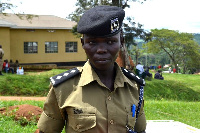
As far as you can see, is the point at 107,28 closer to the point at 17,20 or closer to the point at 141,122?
the point at 141,122

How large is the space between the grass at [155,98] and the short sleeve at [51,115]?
3308 mm

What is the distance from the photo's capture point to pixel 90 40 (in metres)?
1.88

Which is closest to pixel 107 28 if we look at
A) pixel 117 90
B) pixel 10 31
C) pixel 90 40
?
pixel 90 40

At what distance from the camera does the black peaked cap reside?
1840mm

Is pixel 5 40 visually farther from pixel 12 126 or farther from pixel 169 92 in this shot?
pixel 12 126

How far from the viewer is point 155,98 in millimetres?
14008

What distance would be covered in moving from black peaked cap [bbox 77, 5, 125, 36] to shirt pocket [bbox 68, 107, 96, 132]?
509mm

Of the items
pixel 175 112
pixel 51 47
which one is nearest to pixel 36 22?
pixel 51 47

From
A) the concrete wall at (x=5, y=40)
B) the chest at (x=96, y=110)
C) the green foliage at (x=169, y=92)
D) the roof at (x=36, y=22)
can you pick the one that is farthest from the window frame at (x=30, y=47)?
the chest at (x=96, y=110)

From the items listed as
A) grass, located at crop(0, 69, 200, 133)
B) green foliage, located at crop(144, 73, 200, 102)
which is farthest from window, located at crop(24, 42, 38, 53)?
green foliage, located at crop(144, 73, 200, 102)

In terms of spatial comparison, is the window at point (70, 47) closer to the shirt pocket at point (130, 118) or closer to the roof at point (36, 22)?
the roof at point (36, 22)

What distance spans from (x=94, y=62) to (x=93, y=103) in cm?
27

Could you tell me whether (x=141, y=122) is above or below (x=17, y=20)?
below

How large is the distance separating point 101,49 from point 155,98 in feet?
41.3
